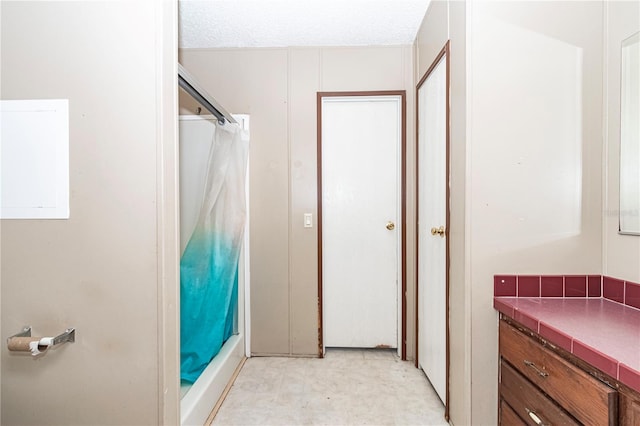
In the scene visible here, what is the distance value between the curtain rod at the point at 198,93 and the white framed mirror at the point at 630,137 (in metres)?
Answer: 1.79

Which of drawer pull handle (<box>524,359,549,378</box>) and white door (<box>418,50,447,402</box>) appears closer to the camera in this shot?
drawer pull handle (<box>524,359,549,378</box>)

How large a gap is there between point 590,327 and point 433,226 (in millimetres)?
953

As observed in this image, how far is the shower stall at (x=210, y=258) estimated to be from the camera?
5.65 feet

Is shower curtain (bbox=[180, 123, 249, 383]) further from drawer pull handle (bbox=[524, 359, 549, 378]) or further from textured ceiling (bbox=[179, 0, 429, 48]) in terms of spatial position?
drawer pull handle (bbox=[524, 359, 549, 378])

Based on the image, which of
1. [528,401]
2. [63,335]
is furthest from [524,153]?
[63,335]

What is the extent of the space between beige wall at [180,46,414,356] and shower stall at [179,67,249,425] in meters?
0.15

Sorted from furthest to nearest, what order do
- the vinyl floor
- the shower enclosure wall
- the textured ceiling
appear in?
the shower enclosure wall
the textured ceiling
the vinyl floor

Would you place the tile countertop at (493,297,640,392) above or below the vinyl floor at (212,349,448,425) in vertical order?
above

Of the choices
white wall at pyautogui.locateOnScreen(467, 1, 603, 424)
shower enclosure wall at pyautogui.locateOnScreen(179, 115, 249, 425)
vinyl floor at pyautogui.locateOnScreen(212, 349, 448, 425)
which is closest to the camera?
white wall at pyautogui.locateOnScreen(467, 1, 603, 424)

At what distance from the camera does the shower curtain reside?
69.1 inches

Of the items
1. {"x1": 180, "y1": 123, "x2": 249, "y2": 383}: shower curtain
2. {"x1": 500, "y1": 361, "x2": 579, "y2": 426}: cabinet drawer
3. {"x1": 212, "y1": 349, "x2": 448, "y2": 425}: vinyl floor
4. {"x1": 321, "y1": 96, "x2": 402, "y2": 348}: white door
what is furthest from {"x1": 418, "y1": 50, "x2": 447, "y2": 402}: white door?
{"x1": 180, "y1": 123, "x2": 249, "y2": 383}: shower curtain

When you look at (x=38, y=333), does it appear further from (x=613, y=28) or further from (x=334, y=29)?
(x=613, y=28)

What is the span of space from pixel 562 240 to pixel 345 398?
57.0 inches

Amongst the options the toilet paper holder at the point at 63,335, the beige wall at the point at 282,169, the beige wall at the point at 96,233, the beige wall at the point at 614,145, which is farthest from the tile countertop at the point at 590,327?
the toilet paper holder at the point at 63,335
